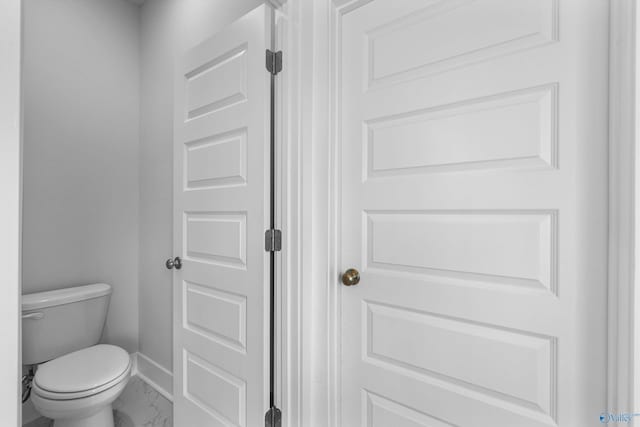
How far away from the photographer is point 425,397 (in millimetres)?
1027

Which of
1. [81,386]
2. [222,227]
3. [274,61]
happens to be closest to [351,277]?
[222,227]

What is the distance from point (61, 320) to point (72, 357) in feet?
0.63

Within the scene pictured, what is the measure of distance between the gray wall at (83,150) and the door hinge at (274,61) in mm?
1264

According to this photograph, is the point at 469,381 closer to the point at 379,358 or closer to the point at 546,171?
the point at 379,358

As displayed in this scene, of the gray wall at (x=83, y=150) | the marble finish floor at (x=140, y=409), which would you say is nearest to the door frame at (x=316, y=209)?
the marble finish floor at (x=140, y=409)

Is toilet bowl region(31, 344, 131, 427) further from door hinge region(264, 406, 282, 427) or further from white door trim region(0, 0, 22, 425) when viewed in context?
white door trim region(0, 0, 22, 425)

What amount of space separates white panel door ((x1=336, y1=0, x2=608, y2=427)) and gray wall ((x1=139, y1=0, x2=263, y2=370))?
3.73 feet

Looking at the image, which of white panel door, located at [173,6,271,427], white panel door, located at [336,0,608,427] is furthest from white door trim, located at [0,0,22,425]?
white panel door, located at [336,0,608,427]

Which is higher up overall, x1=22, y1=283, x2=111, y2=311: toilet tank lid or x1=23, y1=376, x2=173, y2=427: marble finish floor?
x1=22, y1=283, x2=111, y2=311: toilet tank lid

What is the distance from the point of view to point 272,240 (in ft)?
4.13

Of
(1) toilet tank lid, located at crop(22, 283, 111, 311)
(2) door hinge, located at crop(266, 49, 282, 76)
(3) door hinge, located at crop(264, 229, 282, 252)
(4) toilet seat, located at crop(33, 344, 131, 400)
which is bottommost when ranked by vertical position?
(4) toilet seat, located at crop(33, 344, 131, 400)

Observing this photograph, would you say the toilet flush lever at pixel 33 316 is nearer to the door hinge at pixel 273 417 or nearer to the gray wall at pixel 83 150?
the gray wall at pixel 83 150

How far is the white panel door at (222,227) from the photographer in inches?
49.8

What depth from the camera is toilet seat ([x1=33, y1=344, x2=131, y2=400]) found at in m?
1.37
